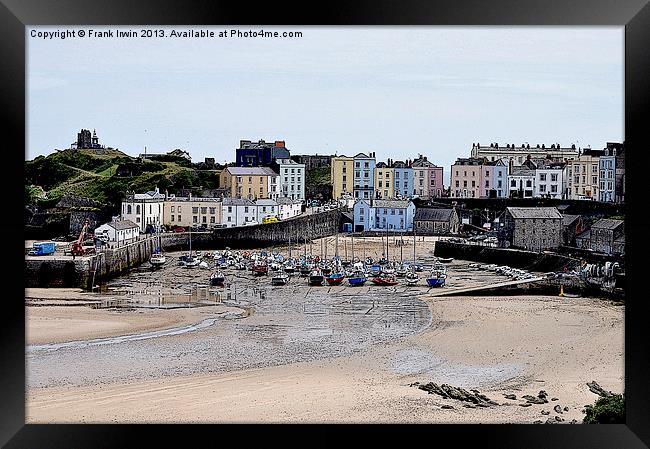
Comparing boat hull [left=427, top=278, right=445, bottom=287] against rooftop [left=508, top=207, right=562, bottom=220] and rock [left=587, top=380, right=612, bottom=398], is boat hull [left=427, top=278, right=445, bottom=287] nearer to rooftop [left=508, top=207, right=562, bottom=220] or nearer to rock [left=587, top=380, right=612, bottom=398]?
rooftop [left=508, top=207, right=562, bottom=220]

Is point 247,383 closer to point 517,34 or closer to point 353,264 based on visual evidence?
point 353,264

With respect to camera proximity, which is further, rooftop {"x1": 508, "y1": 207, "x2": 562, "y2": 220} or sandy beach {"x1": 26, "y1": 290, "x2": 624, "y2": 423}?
rooftop {"x1": 508, "y1": 207, "x2": 562, "y2": 220}

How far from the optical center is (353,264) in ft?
20.4

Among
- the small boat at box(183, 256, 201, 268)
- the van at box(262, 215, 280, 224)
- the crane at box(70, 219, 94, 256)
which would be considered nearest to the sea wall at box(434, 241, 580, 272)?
the van at box(262, 215, 280, 224)

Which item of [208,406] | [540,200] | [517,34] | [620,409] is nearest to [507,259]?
[540,200]

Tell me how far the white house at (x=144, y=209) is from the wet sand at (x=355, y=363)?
0.67 m

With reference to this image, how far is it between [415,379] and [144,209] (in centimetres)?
230

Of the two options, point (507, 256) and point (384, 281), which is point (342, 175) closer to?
point (384, 281)

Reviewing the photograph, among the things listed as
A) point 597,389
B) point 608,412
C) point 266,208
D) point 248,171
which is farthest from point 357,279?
point 608,412

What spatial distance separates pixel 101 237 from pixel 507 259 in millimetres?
3105

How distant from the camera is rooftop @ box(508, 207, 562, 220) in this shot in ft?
20.2

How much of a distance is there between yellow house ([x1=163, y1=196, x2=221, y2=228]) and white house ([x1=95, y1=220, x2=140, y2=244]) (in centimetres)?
23

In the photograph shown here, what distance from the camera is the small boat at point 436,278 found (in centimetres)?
631
